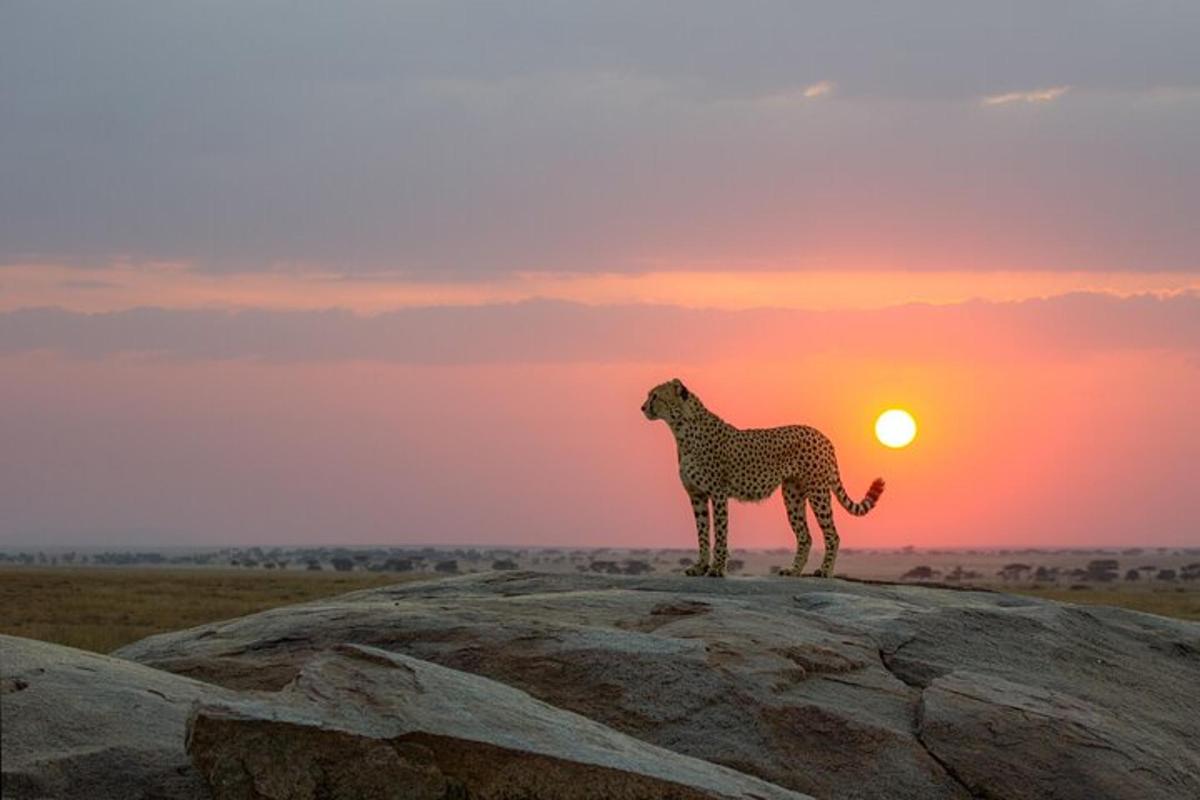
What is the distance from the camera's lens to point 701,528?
55.5 ft

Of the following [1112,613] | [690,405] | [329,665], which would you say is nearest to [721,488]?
[690,405]

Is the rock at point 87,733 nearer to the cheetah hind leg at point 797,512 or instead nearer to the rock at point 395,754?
the rock at point 395,754

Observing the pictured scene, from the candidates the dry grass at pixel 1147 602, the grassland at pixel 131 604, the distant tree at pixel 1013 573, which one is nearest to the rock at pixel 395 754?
the grassland at pixel 131 604

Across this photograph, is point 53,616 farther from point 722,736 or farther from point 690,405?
point 722,736

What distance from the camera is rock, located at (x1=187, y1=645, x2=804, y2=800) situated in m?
8.65

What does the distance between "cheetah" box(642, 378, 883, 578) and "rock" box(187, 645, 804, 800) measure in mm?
7222

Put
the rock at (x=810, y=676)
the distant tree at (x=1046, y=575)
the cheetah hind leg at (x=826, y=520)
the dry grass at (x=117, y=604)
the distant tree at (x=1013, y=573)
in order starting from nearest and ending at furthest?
the rock at (x=810, y=676) < the cheetah hind leg at (x=826, y=520) < the dry grass at (x=117, y=604) < the distant tree at (x=1046, y=575) < the distant tree at (x=1013, y=573)

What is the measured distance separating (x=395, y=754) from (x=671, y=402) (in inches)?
346

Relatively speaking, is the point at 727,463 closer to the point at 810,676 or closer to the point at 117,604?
the point at 810,676

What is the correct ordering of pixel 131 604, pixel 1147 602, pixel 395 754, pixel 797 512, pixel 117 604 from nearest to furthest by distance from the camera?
pixel 395 754 → pixel 797 512 → pixel 117 604 → pixel 131 604 → pixel 1147 602

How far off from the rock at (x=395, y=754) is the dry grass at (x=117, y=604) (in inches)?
1055

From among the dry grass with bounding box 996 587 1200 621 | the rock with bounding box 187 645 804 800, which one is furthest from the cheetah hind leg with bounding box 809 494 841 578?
the dry grass with bounding box 996 587 1200 621

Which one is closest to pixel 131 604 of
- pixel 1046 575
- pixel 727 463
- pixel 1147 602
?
pixel 1147 602

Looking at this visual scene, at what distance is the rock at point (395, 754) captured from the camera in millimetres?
8648
